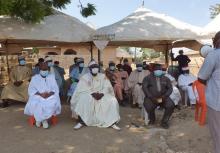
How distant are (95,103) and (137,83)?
322 centimetres

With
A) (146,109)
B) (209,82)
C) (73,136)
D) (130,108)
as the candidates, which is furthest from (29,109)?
(209,82)

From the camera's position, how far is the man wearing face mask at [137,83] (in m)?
11.2

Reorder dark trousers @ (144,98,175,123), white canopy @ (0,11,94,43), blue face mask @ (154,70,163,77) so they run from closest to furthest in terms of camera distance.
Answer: dark trousers @ (144,98,175,123), blue face mask @ (154,70,163,77), white canopy @ (0,11,94,43)

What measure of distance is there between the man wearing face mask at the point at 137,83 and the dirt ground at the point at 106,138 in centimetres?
216

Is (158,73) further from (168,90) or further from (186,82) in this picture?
(186,82)

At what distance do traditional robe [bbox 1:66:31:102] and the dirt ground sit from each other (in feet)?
7.06

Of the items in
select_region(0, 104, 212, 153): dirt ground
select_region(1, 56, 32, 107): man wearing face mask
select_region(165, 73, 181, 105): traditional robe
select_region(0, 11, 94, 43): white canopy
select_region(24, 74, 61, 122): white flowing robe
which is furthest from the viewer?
select_region(1, 56, 32, 107): man wearing face mask

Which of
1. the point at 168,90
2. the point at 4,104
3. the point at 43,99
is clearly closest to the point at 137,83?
the point at 168,90

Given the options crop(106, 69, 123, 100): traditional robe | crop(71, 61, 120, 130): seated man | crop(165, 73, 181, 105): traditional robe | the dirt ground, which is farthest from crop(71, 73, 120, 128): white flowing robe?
crop(106, 69, 123, 100): traditional robe

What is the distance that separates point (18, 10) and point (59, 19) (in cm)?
156

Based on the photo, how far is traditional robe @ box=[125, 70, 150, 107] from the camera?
11.2 metres

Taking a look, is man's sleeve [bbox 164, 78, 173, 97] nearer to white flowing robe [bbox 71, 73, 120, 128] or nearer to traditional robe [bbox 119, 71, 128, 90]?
white flowing robe [bbox 71, 73, 120, 128]

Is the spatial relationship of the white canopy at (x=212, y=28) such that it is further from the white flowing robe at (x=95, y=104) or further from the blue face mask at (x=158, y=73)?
the white flowing robe at (x=95, y=104)

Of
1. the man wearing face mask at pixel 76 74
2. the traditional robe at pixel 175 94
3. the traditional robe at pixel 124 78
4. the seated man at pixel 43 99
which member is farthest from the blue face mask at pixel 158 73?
the man wearing face mask at pixel 76 74
